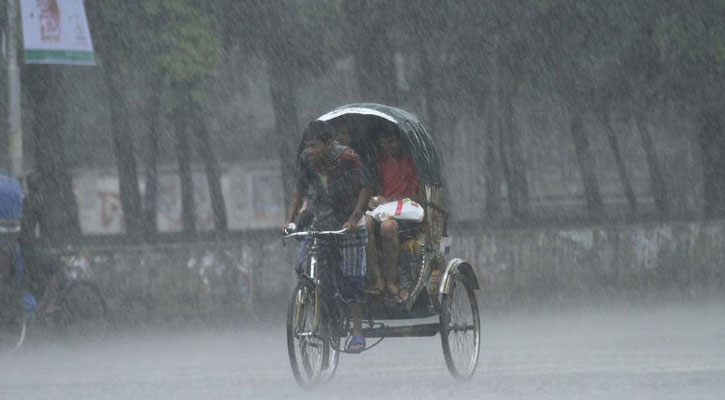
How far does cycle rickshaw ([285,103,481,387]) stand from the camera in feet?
34.2

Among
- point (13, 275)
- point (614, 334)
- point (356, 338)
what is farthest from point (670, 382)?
point (13, 275)

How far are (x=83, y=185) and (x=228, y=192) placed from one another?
12.8 feet

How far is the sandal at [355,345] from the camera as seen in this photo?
34.7 ft

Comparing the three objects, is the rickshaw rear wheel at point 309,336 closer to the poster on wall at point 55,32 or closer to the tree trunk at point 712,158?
the poster on wall at point 55,32

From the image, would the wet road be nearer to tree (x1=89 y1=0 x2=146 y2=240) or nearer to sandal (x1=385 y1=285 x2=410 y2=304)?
sandal (x1=385 y1=285 x2=410 y2=304)

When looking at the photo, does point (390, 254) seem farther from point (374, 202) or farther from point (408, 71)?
point (408, 71)

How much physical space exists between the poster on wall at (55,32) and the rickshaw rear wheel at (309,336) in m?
8.06

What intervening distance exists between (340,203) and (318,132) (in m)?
0.68

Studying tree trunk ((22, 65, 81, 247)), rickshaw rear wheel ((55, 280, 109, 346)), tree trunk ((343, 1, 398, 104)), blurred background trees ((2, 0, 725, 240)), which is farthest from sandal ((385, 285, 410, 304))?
tree trunk ((343, 1, 398, 104))

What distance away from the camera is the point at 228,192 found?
41812 millimetres

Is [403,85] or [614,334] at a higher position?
[403,85]

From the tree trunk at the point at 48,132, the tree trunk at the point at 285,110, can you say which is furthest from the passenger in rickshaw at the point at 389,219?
the tree trunk at the point at 285,110

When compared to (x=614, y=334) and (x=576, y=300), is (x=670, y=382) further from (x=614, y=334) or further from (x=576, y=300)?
(x=576, y=300)

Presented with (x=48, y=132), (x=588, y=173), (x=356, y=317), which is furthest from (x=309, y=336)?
(x=588, y=173)
